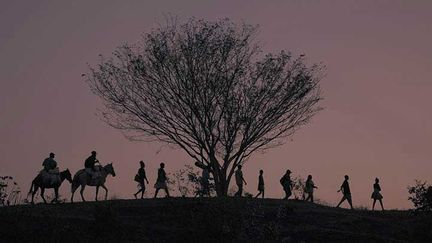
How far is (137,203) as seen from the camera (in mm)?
33469

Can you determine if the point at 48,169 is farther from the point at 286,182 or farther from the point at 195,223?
the point at 286,182

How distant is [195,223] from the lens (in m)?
27.6

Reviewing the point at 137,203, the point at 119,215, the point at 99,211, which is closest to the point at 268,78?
the point at 137,203

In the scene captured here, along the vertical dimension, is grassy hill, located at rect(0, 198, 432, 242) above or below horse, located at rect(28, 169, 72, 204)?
below

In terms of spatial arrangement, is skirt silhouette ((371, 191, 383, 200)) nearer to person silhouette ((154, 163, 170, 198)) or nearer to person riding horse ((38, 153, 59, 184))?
person silhouette ((154, 163, 170, 198))

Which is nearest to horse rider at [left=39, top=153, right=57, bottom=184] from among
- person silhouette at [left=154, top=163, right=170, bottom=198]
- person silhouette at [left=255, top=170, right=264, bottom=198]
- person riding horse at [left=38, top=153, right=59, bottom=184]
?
person riding horse at [left=38, top=153, right=59, bottom=184]

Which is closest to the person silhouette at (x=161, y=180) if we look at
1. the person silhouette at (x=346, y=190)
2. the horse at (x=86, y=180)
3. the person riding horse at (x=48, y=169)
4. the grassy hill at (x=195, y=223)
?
the grassy hill at (x=195, y=223)

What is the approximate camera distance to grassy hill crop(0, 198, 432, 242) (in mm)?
26078

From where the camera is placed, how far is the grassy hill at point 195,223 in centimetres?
2608

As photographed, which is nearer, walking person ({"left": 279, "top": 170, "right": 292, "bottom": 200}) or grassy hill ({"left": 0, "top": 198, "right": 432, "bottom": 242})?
grassy hill ({"left": 0, "top": 198, "right": 432, "bottom": 242})

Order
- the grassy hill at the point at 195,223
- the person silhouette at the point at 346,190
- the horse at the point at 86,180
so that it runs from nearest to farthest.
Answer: the grassy hill at the point at 195,223 → the horse at the point at 86,180 → the person silhouette at the point at 346,190

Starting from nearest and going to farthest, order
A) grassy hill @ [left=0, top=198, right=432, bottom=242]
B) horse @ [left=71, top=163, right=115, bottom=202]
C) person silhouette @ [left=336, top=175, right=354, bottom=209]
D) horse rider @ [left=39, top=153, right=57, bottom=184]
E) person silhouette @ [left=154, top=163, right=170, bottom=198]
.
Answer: grassy hill @ [left=0, top=198, right=432, bottom=242] < horse rider @ [left=39, top=153, right=57, bottom=184] < horse @ [left=71, top=163, right=115, bottom=202] < person silhouette @ [left=154, top=163, right=170, bottom=198] < person silhouette @ [left=336, top=175, right=354, bottom=209]

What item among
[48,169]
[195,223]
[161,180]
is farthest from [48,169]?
[195,223]

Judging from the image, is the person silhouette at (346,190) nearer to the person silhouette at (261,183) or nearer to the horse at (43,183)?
the person silhouette at (261,183)
